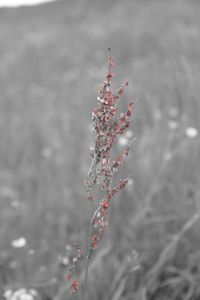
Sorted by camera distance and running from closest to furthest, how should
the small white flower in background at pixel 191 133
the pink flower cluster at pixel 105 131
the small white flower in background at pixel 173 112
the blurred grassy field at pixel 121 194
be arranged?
the pink flower cluster at pixel 105 131
the blurred grassy field at pixel 121 194
the small white flower in background at pixel 191 133
the small white flower in background at pixel 173 112

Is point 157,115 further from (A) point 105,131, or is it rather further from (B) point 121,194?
(A) point 105,131

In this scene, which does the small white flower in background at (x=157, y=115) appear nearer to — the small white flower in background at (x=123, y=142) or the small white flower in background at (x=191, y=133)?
the small white flower in background at (x=123, y=142)

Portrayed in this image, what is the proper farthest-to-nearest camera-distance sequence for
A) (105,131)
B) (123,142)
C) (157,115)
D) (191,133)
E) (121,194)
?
(157,115) → (123,142) → (191,133) → (121,194) → (105,131)

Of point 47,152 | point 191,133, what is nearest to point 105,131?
point 191,133

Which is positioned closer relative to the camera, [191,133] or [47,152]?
[191,133]

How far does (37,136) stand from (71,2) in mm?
27402

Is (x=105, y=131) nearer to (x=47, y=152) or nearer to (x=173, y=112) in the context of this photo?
(x=47, y=152)

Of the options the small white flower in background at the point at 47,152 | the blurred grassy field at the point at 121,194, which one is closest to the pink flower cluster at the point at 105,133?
the blurred grassy field at the point at 121,194

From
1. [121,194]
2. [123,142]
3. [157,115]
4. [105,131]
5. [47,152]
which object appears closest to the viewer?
[105,131]

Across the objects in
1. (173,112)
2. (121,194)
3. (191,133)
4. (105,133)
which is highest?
(173,112)

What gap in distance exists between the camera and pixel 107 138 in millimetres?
1365

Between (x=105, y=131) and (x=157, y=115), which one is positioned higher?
(x=157, y=115)

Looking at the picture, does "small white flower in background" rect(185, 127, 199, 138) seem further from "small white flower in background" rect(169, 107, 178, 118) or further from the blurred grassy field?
"small white flower in background" rect(169, 107, 178, 118)

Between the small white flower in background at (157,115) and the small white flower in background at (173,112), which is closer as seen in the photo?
the small white flower in background at (157,115)
